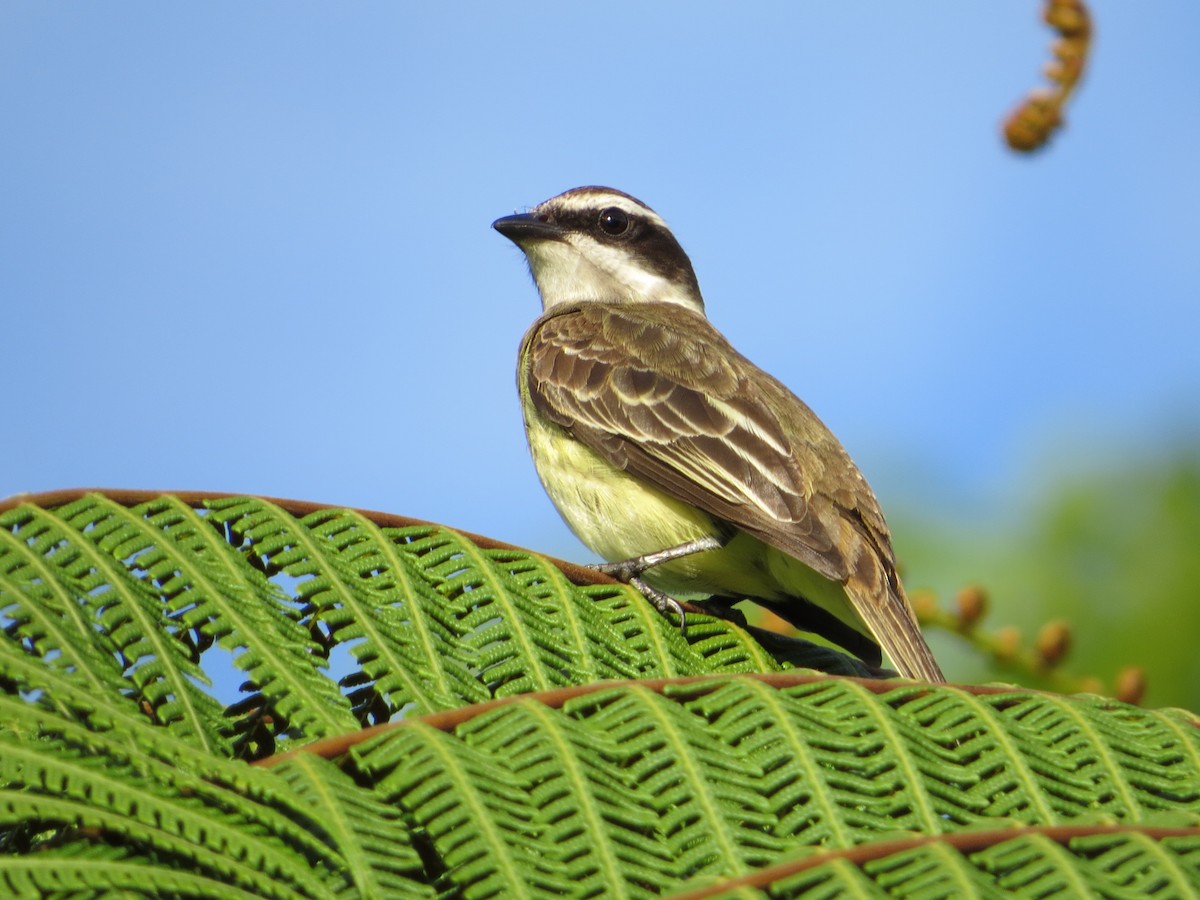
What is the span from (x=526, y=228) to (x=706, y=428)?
2.29 metres

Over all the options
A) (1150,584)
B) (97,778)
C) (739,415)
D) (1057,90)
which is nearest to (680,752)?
(97,778)

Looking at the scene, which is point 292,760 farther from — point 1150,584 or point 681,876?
point 1150,584

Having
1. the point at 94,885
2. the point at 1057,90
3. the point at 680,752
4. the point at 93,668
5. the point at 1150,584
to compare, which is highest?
the point at 1057,90

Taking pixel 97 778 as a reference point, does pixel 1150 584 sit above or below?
below

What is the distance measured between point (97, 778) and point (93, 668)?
1.68 ft

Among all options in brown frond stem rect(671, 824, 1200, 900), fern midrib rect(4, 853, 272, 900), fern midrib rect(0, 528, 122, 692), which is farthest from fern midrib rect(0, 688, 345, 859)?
brown frond stem rect(671, 824, 1200, 900)

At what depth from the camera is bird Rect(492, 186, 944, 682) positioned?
553 cm

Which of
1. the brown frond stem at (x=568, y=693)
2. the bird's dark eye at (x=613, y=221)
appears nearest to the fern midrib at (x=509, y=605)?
the brown frond stem at (x=568, y=693)

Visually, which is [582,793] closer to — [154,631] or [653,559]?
[154,631]

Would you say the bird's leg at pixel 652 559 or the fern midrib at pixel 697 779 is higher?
the fern midrib at pixel 697 779

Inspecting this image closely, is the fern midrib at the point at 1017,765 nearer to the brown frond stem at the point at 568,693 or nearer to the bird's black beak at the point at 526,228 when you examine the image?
the brown frond stem at the point at 568,693

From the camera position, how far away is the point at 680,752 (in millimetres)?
2842

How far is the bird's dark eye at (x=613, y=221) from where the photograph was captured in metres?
8.12

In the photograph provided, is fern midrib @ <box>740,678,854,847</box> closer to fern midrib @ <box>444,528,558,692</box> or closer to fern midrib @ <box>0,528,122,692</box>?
fern midrib @ <box>444,528,558,692</box>
